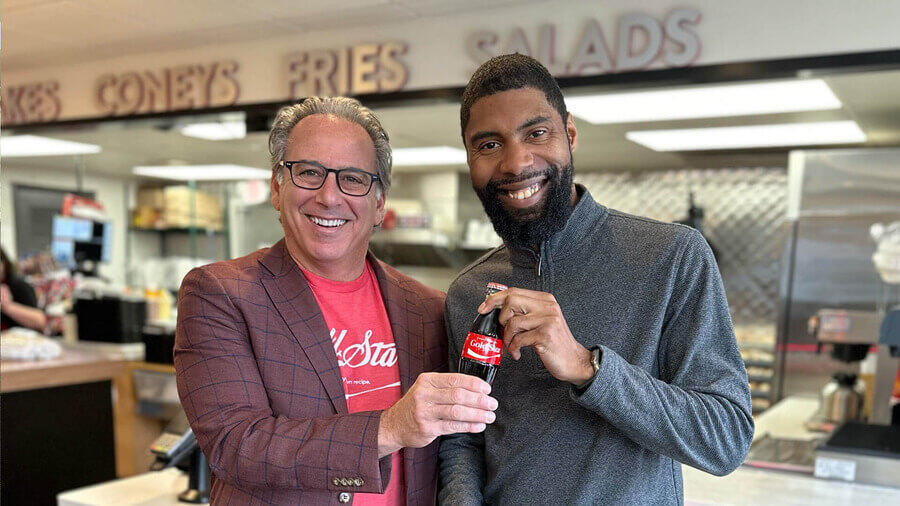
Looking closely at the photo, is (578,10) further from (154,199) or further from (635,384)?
(154,199)

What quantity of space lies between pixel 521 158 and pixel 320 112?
464mm

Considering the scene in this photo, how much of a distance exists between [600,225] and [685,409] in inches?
15.5

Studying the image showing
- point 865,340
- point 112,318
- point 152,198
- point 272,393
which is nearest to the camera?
point 272,393

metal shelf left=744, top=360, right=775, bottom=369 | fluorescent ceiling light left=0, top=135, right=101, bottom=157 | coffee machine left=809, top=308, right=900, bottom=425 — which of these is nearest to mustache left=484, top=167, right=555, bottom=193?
coffee machine left=809, top=308, right=900, bottom=425

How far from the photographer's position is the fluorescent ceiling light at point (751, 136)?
16.1 feet

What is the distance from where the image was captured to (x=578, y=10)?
342 cm

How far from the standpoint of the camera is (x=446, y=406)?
1144 mm

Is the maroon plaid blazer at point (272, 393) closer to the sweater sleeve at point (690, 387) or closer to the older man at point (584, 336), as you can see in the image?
the older man at point (584, 336)

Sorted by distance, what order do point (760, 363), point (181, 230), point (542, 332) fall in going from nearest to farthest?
point (542, 332) → point (760, 363) → point (181, 230)

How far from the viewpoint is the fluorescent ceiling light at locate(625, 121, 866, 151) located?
4.91m

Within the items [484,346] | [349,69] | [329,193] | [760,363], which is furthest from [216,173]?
[484,346]

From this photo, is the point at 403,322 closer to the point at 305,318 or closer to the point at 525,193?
the point at 305,318

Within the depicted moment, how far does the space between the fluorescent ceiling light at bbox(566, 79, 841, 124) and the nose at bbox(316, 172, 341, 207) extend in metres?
2.51

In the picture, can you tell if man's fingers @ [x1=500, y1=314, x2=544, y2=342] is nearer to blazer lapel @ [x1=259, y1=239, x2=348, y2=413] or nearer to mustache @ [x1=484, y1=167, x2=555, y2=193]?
mustache @ [x1=484, y1=167, x2=555, y2=193]
